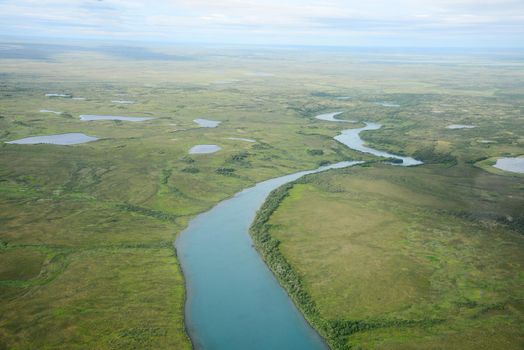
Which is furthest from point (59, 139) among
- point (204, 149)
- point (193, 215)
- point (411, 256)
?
point (411, 256)

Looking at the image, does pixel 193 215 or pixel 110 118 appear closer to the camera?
pixel 193 215

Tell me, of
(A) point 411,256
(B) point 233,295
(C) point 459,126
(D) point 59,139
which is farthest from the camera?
(C) point 459,126

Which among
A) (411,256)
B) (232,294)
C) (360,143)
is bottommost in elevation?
(360,143)

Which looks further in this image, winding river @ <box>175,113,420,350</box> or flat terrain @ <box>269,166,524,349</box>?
flat terrain @ <box>269,166,524,349</box>

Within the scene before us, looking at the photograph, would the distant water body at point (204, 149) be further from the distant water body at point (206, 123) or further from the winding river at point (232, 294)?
the winding river at point (232, 294)

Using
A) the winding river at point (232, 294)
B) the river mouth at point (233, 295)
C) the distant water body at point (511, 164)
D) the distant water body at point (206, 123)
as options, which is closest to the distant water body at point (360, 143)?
the distant water body at point (511, 164)

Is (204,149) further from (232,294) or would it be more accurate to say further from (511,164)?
(511,164)

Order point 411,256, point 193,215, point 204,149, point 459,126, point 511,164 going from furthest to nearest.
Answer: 1. point 459,126
2. point 204,149
3. point 511,164
4. point 193,215
5. point 411,256

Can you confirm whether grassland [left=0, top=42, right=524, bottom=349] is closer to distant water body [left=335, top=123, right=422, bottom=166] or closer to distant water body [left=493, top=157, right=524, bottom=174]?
distant water body [left=335, top=123, right=422, bottom=166]

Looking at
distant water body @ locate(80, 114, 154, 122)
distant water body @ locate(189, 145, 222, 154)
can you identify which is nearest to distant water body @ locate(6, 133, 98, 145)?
distant water body @ locate(80, 114, 154, 122)
